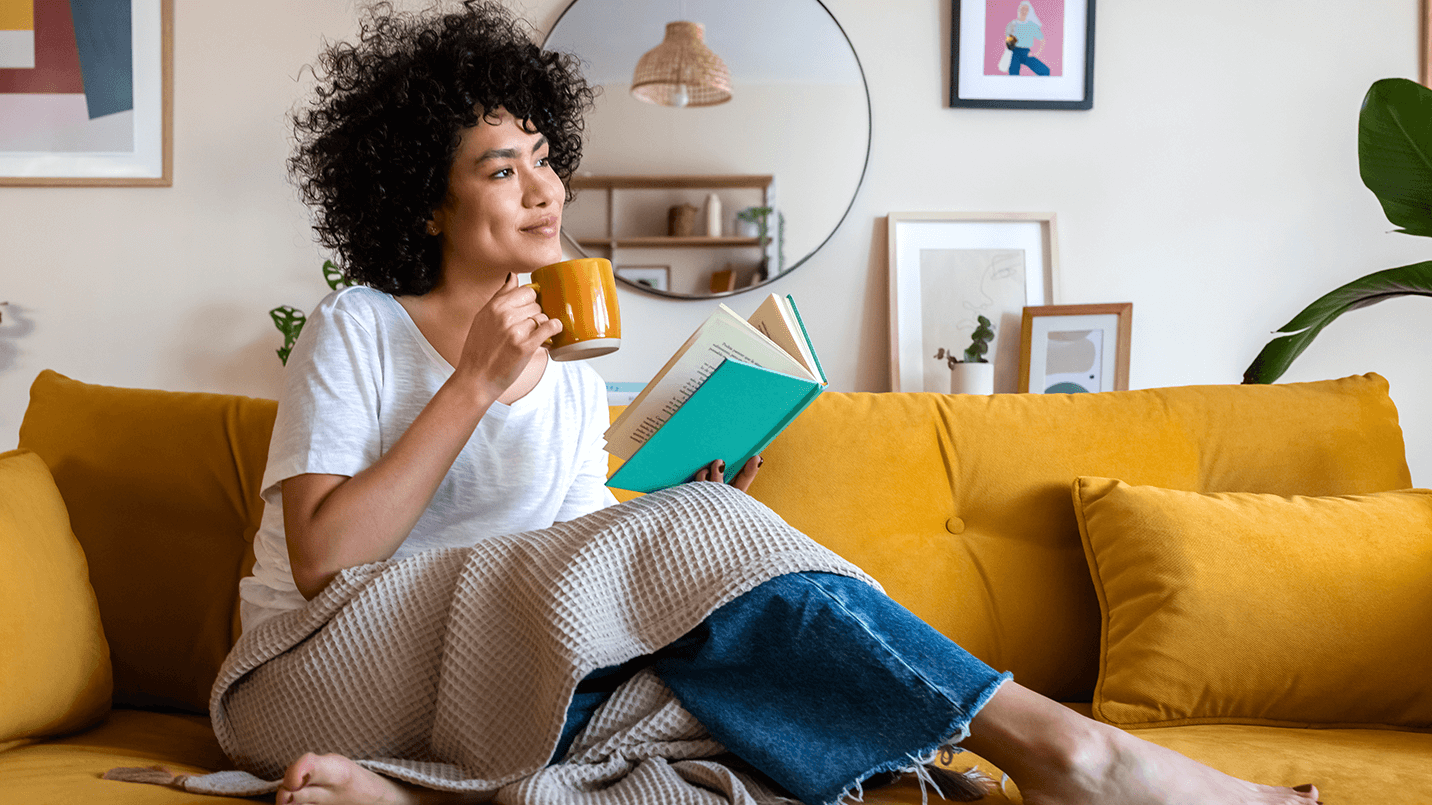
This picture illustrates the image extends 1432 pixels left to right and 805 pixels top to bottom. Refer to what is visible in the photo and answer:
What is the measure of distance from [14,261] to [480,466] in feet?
4.63

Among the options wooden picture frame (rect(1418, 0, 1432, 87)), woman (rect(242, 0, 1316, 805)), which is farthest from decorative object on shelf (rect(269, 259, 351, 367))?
wooden picture frame (rect(1418, 0, 1432, 87))

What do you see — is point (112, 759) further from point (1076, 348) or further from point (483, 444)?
point (1076, 348)

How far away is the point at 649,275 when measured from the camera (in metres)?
1.88

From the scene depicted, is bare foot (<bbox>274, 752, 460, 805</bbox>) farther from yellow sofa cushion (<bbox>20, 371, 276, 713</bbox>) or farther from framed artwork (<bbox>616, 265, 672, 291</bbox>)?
framed artwork (<bbox>616, 265, 672, 291</bbox>)

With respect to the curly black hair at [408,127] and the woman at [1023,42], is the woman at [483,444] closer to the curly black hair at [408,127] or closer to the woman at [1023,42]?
the curly black hair at [408,127]

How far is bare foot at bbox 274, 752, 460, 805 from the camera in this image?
78 centimetres

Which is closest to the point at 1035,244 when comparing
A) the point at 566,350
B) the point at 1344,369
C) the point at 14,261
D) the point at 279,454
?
the point at 1344,369

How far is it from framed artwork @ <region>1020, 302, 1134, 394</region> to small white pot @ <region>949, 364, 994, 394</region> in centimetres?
10

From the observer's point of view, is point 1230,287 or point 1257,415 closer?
point 1257,415

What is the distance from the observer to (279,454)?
1.03 m

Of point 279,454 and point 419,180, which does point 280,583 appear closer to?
point 279,454

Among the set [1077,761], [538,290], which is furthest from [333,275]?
[1077,761]

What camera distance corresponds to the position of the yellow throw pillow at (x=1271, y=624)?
115 centimetres

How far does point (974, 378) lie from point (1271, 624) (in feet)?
2.38
